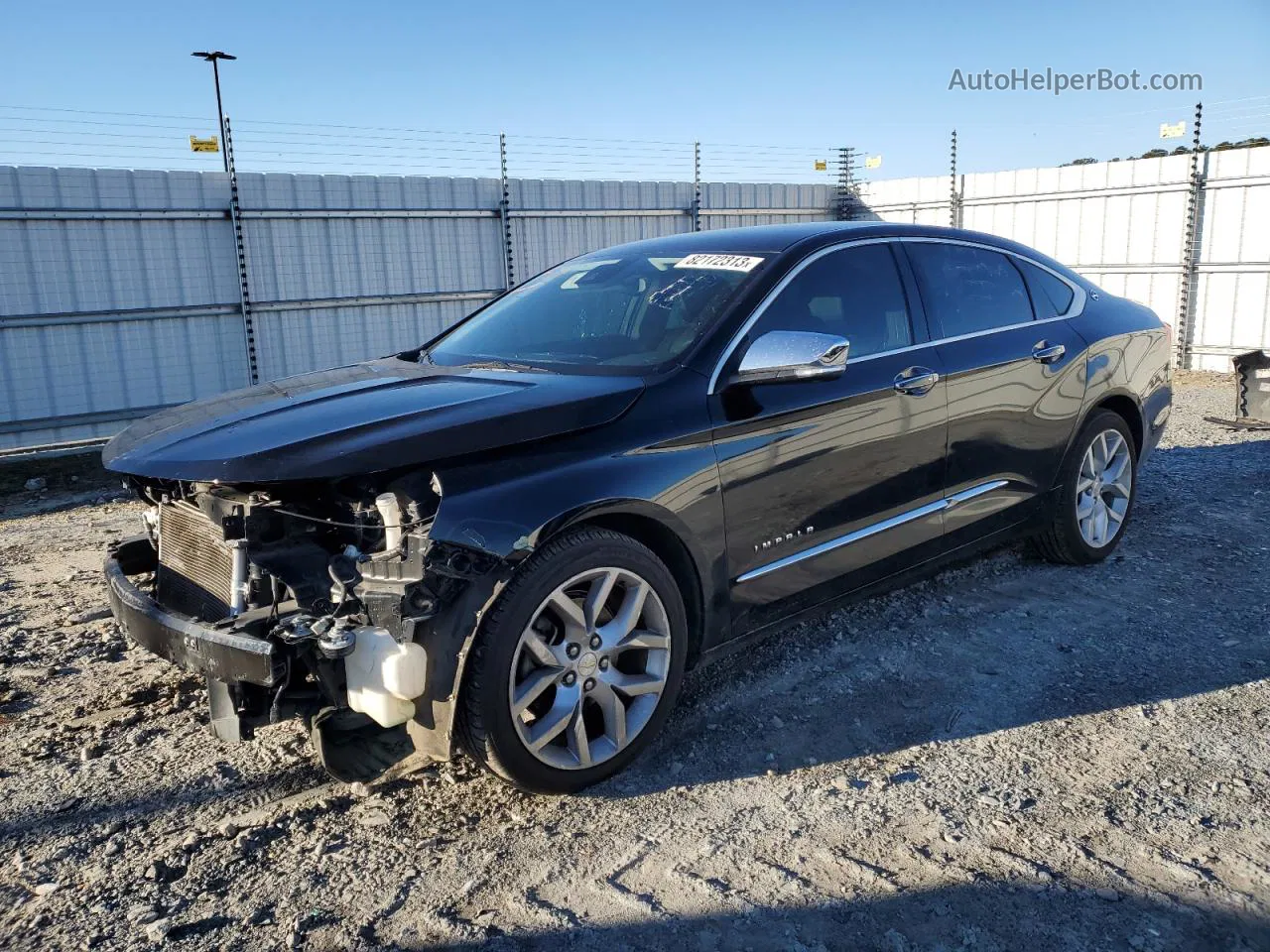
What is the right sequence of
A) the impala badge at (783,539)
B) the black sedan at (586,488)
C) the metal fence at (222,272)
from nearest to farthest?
the black sedan at (586,488) → the impala badge at (783,539) → the metal fence at (222,272)

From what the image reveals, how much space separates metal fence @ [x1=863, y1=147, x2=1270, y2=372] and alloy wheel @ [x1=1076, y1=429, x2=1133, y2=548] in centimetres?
861

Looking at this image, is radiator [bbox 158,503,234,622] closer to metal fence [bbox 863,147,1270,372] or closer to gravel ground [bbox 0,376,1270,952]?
gravel ground [bbox 0,376,1270,952]

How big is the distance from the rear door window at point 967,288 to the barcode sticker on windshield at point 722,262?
0.86 metres

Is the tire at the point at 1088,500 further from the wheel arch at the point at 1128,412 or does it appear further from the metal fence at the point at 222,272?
the metal fence at the point at 222,272

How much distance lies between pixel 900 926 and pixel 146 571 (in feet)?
9.02

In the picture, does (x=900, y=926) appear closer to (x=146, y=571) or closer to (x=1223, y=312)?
(x=146, y=571)

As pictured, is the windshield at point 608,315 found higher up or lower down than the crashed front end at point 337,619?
higher up

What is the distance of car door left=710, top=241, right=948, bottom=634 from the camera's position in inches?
135

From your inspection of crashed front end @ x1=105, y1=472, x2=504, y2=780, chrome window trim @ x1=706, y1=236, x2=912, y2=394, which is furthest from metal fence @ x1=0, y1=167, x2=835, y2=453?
chrome window trim @ x1=706, y1=236, x2=912, y2=394

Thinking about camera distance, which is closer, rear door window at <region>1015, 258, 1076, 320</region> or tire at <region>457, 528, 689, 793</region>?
tire at <region>457, 528, 689, 793</region>

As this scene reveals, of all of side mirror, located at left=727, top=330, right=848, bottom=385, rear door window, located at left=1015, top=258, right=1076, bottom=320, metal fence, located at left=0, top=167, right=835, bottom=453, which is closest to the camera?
side mirror, located at left=727, top=330, right=848, bottom=385

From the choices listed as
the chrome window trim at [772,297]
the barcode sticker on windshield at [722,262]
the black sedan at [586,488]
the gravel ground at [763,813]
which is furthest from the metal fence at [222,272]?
the chrome window trim at [772,297]

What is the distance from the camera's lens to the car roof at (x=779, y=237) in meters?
3.94

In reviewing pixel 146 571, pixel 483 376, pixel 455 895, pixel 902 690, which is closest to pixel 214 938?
pixel 455 895
